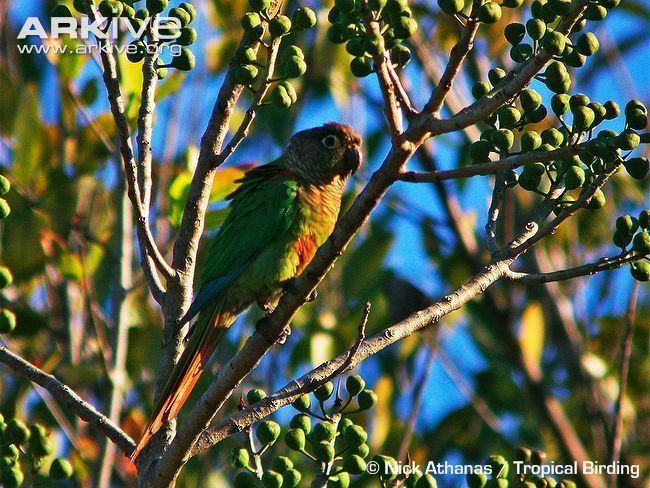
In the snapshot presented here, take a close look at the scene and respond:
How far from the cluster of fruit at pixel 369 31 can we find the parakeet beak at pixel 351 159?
2554mm

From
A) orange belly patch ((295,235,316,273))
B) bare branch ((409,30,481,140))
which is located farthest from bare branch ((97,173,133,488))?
bare branch ((409,30,481,140))

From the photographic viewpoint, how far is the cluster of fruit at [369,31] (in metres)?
2.47

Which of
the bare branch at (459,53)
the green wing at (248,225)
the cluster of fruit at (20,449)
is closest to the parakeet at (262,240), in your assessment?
the green wing at (248,225)

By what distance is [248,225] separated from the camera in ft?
15.5

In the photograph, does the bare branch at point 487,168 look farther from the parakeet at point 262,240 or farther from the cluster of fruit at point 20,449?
the parakeet at point 262,240

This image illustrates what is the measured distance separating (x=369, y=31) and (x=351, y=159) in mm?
2836

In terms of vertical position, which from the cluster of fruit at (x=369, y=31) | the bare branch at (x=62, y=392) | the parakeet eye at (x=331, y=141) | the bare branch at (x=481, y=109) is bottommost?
the bare branch at (x=62, y=392)

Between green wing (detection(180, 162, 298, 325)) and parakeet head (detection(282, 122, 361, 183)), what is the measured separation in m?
0.39

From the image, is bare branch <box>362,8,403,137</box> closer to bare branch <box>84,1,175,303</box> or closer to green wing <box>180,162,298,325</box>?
bare branch <box>84,1,175,303</box>

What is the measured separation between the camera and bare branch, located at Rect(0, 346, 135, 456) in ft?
9.86

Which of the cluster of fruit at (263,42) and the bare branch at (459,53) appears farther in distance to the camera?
the cluster of fruit at (263,42)

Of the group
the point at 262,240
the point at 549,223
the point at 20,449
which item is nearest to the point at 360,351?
A: the point at 549,223

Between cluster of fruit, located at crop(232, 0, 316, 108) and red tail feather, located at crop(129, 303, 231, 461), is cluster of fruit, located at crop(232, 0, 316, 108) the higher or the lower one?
the higher one

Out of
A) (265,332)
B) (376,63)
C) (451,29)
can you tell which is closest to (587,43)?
(376,63)
